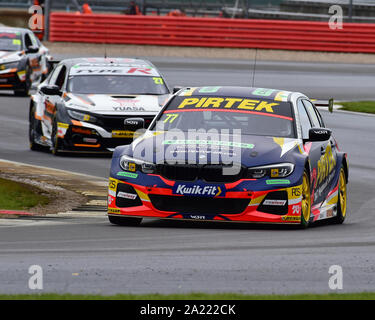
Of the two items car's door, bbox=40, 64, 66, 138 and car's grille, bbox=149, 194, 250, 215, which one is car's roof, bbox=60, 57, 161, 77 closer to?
car's door, bbox=40, 64, 66, 138

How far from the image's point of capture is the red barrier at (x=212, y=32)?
41.2 m

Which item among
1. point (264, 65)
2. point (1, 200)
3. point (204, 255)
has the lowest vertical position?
point (264, 65)

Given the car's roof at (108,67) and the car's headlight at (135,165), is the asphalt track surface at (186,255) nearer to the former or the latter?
the car's headlight at (135,165)

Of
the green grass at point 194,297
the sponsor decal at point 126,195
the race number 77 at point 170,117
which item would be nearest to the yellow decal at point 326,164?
the race number 77 at point 170,117

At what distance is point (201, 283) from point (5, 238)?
2708 millimetres

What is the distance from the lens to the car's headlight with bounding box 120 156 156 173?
10.9 m

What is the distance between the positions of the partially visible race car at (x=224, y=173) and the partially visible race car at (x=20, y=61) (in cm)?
1605

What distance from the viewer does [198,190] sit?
10734 mm

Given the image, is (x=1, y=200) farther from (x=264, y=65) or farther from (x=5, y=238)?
(x=264, y=65)

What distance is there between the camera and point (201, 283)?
806 cm

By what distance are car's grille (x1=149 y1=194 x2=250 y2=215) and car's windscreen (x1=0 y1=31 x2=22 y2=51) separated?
17870 millimetres

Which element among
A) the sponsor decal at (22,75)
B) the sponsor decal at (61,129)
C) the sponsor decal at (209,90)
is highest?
the sponsor decal at (209,90)

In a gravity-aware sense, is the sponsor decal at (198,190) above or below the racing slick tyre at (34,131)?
above
